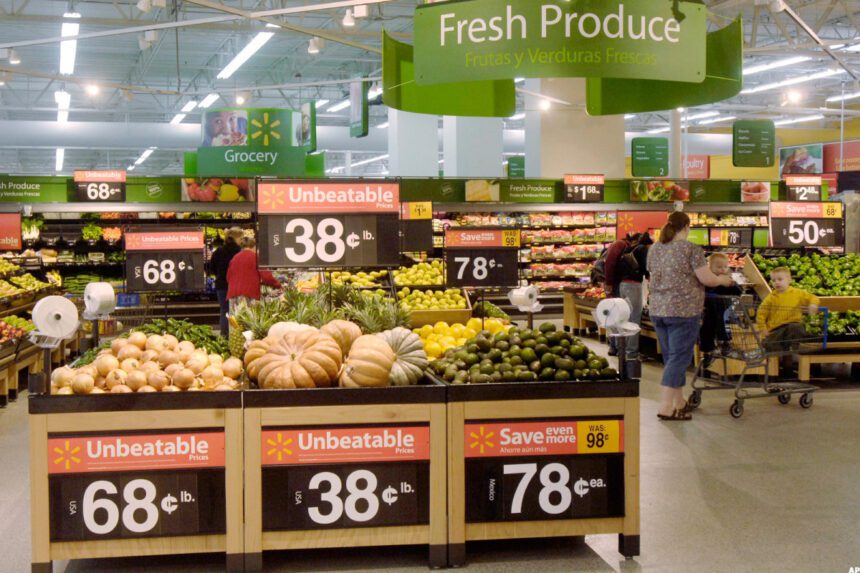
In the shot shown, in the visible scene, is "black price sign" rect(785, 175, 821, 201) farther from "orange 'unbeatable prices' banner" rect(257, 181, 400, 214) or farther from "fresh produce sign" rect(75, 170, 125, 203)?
"fresh produce sign" rect(75, 170, 125, 203)

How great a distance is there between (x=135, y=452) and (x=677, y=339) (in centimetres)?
438

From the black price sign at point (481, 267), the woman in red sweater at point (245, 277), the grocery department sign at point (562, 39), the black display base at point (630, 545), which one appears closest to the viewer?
the grocery department sign at point (562, 39)

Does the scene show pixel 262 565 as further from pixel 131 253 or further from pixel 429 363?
pixel 131 253

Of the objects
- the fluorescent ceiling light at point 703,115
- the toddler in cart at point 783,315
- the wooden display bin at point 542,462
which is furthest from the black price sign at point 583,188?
the wooden display bin at point 542,462

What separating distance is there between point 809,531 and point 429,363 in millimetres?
2080

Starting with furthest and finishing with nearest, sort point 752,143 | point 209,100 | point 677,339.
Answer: point 209,100 → point 752,143 → point 677,339

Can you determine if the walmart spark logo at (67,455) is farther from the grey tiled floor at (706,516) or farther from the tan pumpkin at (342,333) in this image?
the tan pumpkin at (342,333)

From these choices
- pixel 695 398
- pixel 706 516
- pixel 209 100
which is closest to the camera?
pixel 706 516

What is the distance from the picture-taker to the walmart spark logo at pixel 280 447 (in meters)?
4.11

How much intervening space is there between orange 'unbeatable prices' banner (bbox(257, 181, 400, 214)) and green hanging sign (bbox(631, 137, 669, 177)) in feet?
43.6

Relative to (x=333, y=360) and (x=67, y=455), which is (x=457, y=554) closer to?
(x=333, y=360)

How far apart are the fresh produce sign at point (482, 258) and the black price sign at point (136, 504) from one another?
4584 millimetres

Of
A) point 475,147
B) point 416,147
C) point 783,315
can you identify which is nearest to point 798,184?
point 475,147

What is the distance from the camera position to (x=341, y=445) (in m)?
4.14
